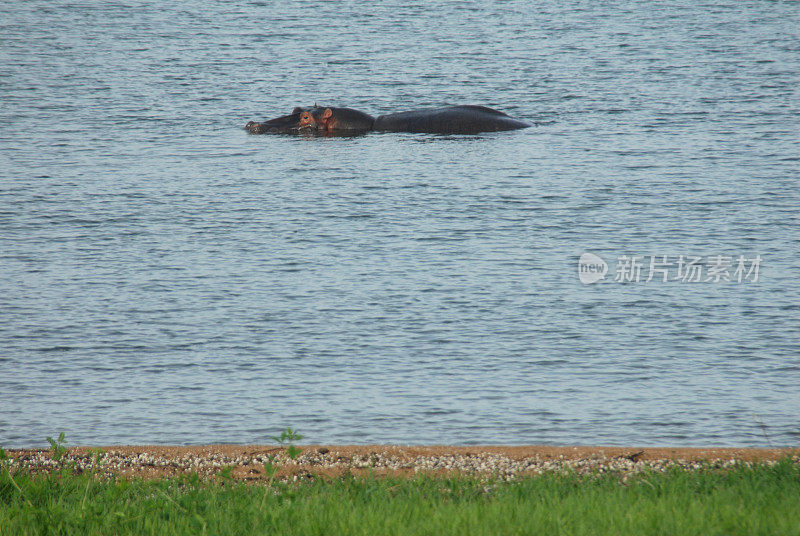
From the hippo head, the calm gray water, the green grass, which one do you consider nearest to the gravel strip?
the green grass

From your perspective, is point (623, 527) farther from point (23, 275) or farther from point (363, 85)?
point (363, 85)

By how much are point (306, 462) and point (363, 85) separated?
2443 centimetres

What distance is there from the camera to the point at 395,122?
24438 mm

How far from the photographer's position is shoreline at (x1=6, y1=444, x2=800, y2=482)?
7070 millimetres

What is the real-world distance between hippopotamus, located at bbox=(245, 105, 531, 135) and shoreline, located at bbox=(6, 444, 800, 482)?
16.5 meters

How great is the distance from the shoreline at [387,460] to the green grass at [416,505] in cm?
25

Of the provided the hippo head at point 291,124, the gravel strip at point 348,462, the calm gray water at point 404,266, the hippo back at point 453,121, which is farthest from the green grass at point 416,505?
the hippo head at point 291,124

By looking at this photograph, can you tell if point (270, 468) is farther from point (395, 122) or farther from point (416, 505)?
point (395, 122)

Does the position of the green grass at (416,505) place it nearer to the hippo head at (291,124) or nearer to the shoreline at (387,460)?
the shoreline at (387,460)

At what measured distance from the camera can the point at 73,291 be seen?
12.3 m

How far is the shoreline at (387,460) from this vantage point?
7.07 m

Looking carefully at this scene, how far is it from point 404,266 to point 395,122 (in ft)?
39.8

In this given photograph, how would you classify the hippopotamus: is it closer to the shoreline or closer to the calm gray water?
the calm gray water

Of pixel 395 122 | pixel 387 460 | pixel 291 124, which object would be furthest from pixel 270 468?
pixel 291 124
